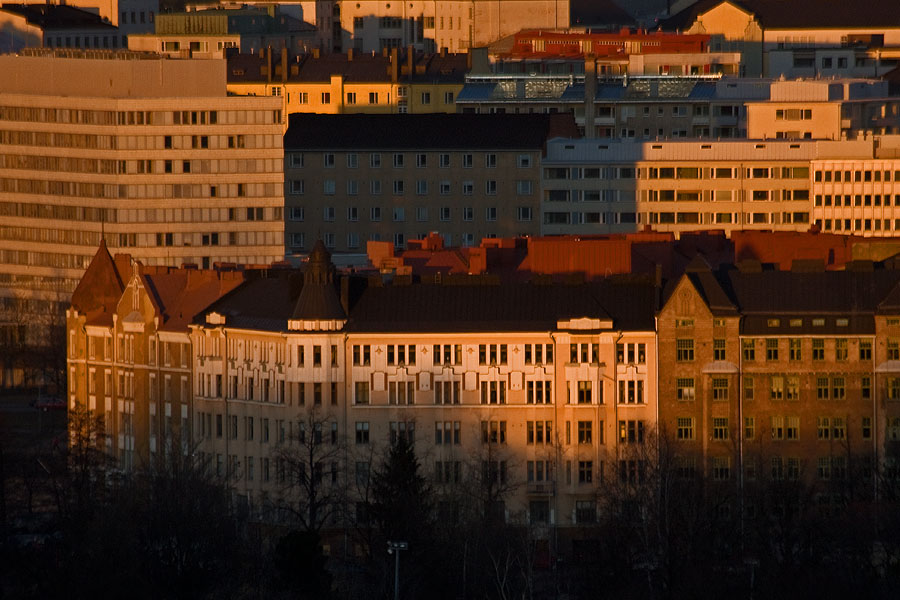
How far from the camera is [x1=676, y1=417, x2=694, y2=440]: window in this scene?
149500 mm

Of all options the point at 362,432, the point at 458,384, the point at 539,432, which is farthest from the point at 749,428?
the point at 362,432

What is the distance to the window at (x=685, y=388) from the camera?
493ft

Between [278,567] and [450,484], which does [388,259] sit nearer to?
[450,484]

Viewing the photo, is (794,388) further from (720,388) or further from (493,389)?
(493,389)

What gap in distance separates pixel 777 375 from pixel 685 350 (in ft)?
12.2

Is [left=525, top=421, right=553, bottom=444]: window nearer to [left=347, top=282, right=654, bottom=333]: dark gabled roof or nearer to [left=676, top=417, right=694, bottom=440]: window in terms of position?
→ [left=347, top=282, right=654, bottom=333]: dark gabled roof

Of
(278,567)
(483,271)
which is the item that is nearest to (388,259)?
(483,271)

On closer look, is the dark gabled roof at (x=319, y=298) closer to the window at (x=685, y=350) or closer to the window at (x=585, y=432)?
the window at (x=585, y=432)

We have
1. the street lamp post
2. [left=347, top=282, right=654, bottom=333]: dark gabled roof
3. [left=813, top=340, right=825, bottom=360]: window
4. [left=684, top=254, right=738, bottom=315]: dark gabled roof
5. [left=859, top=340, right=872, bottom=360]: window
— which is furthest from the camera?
[left=347, top=282, right=654, bottom=333]: dark gabled roof

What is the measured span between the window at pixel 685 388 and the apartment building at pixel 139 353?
19.7m

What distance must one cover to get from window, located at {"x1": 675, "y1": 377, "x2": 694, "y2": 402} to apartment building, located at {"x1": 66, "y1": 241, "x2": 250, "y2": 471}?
64.7 ft

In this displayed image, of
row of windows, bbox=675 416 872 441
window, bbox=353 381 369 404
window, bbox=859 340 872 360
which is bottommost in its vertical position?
row of windows, bbox=675 416 872 441

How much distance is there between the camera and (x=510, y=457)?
14875 cm

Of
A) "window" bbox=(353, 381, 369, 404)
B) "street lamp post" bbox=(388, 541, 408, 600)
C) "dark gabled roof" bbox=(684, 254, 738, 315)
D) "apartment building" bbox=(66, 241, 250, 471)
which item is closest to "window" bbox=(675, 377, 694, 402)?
"dark gabled roof" bbox=(684, 254, 738, 315)
